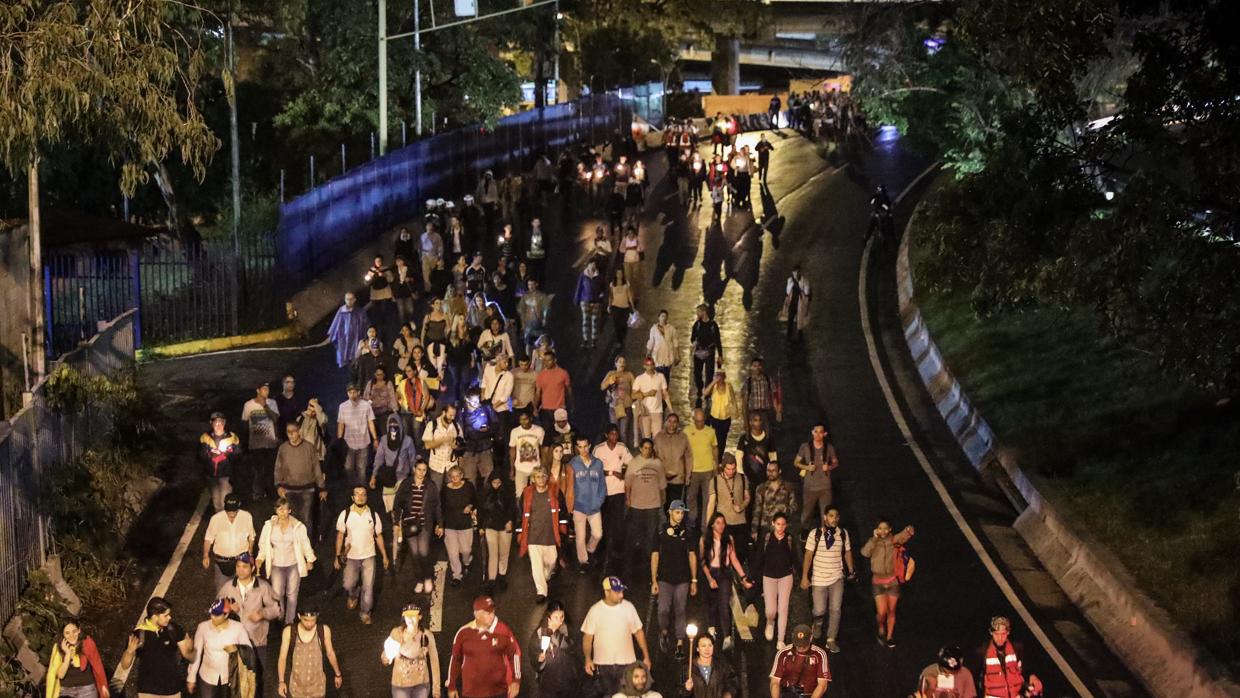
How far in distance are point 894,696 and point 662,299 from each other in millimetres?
17581

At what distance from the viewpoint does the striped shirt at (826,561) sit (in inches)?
578

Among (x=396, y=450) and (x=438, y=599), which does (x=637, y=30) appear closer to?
(x=396, y=450)

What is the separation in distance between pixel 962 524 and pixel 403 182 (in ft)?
72.0

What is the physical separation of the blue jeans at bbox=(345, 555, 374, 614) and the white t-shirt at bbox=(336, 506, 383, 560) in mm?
86

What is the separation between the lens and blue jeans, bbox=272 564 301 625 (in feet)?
48.2

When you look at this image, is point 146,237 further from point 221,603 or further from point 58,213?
point 221,603

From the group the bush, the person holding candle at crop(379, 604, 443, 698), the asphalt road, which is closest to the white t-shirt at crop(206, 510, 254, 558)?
the asphalt road

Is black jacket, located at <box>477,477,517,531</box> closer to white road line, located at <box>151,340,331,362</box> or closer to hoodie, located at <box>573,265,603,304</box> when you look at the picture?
hoodie, located at <box>573,265,603,304</box>

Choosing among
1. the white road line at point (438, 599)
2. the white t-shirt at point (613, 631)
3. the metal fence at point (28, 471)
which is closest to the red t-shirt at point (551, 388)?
the white road line at point (438, 599)

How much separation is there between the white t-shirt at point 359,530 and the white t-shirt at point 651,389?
5184 mm

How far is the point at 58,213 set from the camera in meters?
28.7

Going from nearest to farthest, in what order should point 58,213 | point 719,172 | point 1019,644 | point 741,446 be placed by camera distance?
1. point 1019,644
2. point 741,446
3. point 58,213
4. point 719,172

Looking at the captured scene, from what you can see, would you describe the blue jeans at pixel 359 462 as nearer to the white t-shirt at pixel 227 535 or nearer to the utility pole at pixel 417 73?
the white t-shirt at pixel 227 535

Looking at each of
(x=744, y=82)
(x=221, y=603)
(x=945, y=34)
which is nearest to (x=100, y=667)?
(x=221, y=603)
